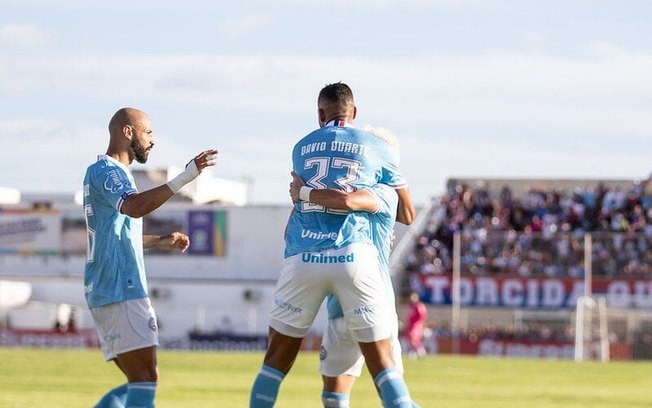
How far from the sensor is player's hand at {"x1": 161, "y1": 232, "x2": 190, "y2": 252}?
10164 mm

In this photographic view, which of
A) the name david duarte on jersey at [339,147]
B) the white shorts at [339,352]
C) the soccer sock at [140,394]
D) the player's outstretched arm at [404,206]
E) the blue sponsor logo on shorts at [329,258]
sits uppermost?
the name david duarte on jersey at [339,147]

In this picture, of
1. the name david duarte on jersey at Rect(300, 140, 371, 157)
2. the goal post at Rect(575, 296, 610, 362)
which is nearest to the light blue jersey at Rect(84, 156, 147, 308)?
the name david duarte on jersey at Rect(300, 140, 371, 157)

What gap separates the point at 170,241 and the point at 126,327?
36.9 inches

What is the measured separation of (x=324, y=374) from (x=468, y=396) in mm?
10488

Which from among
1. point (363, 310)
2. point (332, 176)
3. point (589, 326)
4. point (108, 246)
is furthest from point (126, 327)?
point (589, 326)

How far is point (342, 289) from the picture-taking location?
9.74 meters

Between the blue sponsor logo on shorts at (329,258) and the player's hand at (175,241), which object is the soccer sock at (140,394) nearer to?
the player's hand at (175,241)

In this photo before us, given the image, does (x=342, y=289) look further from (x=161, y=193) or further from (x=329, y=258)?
(x=161, y=193)

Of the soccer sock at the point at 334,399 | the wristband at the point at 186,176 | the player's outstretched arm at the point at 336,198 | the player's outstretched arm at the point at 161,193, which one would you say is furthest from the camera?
the soccer sock at the point at 334,399

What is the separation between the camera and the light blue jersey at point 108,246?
955 cm

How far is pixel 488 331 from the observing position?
49000 millimetres

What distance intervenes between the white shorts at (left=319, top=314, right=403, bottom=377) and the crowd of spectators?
1532 inches

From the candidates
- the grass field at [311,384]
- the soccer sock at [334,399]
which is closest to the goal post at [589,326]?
the grass field at [311,384]

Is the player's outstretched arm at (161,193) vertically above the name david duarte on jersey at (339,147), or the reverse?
the name david duarte on jersey at (339,147)
